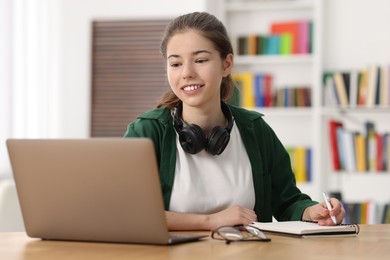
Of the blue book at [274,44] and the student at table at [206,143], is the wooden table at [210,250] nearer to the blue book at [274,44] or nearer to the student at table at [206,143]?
the student at table at [206,143]

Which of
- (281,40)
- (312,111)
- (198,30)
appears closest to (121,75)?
(281,40)

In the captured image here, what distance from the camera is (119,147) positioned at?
5.65 feet

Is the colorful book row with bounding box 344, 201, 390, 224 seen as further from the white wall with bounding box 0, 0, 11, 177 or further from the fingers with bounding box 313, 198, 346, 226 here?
the fingers with bounding box 313, 198, 346, 226

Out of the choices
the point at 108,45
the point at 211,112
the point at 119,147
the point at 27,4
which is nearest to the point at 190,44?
the point at 211,112

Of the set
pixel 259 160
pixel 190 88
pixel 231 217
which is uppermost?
pixel 190 88

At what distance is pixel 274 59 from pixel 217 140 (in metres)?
3.48

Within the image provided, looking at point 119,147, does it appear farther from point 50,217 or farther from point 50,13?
point 50,13

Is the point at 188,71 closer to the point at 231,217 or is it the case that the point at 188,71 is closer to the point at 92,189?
the point at 231,217

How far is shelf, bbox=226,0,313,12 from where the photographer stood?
5695 millimetres

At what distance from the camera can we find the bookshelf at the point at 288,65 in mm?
5648

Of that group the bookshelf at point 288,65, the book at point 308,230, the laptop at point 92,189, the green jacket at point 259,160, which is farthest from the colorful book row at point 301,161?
the laptop at point 92,189

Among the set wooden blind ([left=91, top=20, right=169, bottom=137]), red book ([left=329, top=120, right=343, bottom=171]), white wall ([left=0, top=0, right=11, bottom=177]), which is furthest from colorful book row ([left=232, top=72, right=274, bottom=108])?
white wall ([left=0, top=0, right=11, bottom=177])

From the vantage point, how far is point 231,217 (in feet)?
7.07

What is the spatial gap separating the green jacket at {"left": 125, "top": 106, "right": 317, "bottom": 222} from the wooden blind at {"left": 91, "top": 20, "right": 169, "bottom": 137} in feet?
11.7
